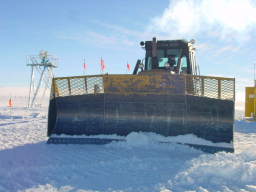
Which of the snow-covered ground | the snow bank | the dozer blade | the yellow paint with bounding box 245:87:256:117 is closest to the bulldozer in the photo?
the dozer blade

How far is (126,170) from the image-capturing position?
14.4ft

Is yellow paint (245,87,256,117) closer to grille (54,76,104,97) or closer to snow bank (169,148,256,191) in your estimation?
grille (54,76,104,97)

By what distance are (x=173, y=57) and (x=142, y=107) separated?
2460 millimetres

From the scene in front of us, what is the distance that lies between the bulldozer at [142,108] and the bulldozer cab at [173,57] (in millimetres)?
1593

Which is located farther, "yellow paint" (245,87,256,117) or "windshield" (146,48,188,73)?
"yellow paint" (245,87,256,117)

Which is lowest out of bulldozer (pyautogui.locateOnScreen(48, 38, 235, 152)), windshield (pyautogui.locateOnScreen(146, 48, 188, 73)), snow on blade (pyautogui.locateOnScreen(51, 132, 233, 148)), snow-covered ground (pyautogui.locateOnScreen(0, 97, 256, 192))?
snow-covered ground (pyautogui.locateOnScreen(0, 97, 256, 192))

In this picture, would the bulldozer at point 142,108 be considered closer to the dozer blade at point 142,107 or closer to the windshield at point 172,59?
the dozer blade at point 142,107

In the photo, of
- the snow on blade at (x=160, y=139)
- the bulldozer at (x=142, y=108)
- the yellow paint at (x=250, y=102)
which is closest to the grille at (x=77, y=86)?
the bulldozer at (x=142, y=108)

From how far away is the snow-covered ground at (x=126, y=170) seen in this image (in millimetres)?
3584

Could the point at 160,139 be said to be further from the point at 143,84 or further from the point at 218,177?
the point at 218,177

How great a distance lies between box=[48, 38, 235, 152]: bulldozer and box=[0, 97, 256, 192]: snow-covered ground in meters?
0.61

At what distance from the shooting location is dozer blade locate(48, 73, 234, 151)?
20.3ft

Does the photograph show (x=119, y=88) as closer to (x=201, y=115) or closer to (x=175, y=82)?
(x=175, y=82)

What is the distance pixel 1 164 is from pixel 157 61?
17.3 feet
